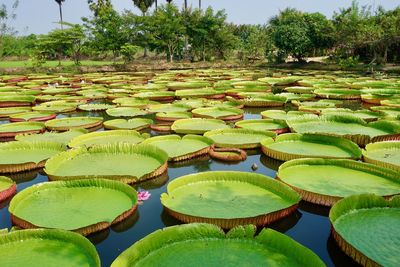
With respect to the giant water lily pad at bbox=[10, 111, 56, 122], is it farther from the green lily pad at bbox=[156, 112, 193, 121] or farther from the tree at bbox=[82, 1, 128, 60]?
the tree at bbox=[82, 1, 128, 60]

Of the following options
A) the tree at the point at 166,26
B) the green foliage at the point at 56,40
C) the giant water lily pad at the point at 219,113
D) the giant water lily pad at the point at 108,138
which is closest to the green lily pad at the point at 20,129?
the giant water lily pad at the point at 108,138

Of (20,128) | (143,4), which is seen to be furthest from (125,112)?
(143,4)

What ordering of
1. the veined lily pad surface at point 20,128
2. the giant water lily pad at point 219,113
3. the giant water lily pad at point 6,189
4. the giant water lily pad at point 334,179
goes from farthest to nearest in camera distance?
the giant water lily pad at point 219,113 < the veined lily pad surface at point 20,128 < the giant water lily pad at point 6,189 < the giant water lily pad at point 334,179

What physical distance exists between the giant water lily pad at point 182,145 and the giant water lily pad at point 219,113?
1.82 m

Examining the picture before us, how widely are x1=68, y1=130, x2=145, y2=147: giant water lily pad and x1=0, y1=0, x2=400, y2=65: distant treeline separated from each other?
17.6m

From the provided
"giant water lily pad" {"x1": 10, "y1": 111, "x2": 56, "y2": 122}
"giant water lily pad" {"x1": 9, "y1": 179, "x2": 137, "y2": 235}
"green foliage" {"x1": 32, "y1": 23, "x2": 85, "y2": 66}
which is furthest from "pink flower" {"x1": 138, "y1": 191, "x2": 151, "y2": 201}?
"green foliage" {"x1": 32, "y1": 23, "x2": 85, "y2": 66}

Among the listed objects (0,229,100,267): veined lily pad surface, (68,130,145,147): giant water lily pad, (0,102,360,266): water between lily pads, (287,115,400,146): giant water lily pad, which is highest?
(287,115,400,146): giant water lily pad

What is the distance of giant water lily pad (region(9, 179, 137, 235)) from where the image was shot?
332 cm

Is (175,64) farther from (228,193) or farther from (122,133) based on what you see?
(228,193)

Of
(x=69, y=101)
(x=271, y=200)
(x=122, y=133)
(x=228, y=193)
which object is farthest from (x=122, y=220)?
(x=69, y=101)

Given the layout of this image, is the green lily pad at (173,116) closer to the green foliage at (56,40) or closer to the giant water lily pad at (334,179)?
the giant water lily pad at (334,179)

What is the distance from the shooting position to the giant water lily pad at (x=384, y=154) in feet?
14.8

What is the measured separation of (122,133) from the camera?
256 inches

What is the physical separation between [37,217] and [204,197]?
65.8 inches
